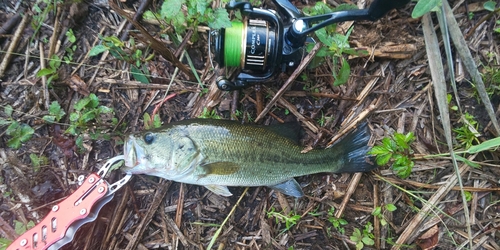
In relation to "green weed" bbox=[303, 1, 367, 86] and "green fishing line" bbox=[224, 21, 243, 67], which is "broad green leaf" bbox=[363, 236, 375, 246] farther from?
"green fishing line" bbox=[224, 21, 243, 67]

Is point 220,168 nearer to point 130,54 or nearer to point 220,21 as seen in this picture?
point 220,21

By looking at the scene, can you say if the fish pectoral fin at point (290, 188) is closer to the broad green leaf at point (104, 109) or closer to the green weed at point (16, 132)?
the broad green leaf at point (104, 109)

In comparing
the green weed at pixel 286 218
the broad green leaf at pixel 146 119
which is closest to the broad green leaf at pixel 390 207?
the green weed at pixel 286 218

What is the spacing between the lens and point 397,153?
3.40 metres

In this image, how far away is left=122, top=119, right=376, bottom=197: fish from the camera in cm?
312

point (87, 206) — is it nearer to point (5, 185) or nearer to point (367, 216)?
point (5, 185)

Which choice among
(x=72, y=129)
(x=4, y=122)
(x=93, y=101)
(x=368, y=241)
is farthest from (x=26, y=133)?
(x=368, y=241)

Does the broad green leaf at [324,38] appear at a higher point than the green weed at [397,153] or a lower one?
higher

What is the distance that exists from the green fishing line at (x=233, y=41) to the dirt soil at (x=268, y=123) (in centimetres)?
55

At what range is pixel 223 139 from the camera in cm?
320

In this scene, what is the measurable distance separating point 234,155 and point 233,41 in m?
1.00

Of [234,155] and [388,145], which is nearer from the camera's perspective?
[234,155]

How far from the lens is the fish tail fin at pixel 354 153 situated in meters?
3.47

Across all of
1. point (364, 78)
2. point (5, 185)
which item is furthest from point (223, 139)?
point (5, 185)
